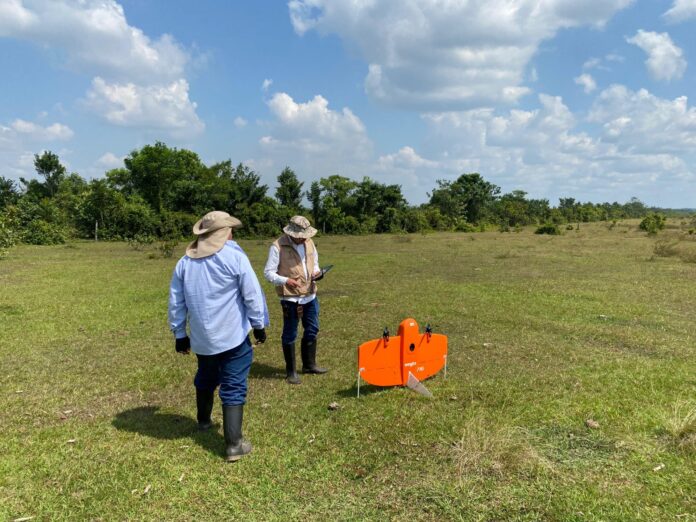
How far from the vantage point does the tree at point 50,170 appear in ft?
173

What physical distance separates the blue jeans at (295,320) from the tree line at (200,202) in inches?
1361

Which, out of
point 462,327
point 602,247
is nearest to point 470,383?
point 462,327

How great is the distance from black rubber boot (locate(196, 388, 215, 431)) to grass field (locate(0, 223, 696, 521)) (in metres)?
0.12

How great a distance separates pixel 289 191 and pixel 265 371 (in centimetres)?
4548

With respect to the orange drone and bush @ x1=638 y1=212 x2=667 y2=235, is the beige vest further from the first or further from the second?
bush @ x1=638 y1=212 x2=667 y2=235

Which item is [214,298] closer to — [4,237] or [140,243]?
[4,237]

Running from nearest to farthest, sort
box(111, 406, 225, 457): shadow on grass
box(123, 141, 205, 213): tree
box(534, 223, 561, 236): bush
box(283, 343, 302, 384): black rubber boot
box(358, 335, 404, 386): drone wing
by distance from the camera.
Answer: box(111, 406, 225, 457): shadow on grass → box(358, 335, 404, 386): drone wing → box(283, 343, 302, 384): black rubber boot → box(534, 223, 561, 236): bush → box(123, 141, 205, 213): tree

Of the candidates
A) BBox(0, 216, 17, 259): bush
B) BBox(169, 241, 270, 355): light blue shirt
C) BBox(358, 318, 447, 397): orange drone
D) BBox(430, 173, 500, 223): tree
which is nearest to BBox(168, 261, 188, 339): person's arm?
BBox(169, 241, 270, 355): light blue shirt

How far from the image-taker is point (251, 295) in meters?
4.03

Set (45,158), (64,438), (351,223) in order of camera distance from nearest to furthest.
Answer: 1. (64,438)
2. (351,223)
3. (45,158)

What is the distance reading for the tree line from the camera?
41375 millimetres

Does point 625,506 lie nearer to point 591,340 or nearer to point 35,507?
point 35,507

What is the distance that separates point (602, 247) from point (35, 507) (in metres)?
27.3

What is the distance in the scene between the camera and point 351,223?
47.5 metres
